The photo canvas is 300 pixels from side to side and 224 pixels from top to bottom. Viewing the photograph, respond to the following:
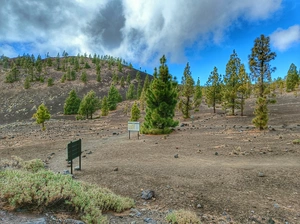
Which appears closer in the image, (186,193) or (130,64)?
(186,193)

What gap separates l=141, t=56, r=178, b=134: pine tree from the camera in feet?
78.3

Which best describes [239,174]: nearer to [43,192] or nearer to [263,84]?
[43,192]

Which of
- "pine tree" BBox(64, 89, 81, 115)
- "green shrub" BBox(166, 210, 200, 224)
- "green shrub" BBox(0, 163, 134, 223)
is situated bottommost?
"green shrub" BBox(166, 210, 200, 224)

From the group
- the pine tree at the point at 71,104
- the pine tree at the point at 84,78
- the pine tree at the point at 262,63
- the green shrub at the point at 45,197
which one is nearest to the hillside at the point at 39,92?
the pine tree at the point at 84,78

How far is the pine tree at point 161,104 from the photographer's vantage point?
2388cm

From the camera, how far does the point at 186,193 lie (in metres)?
7.25

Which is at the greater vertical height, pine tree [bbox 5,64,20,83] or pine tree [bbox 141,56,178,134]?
pine tree [bbox 5,64,20,83]

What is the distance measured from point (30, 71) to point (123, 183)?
123580mm

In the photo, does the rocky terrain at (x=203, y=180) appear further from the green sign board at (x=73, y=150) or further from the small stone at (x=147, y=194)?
the green sign board at (x=73, y=150)

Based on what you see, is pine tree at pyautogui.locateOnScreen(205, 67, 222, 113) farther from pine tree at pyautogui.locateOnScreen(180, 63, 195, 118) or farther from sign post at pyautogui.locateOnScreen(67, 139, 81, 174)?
sign post at pyautogui.locateOnScreen(67, 139, 81, 174)

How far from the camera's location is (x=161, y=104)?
78.8ft

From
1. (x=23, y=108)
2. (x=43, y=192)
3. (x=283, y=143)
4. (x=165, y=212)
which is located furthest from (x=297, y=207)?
(x=23, y=108)

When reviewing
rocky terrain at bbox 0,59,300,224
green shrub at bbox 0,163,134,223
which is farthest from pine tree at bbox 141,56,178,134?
green shrub at bbox 0,163,134,223

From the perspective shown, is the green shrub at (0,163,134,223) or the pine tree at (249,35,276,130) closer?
the green shrub at (0,163,134,223)
